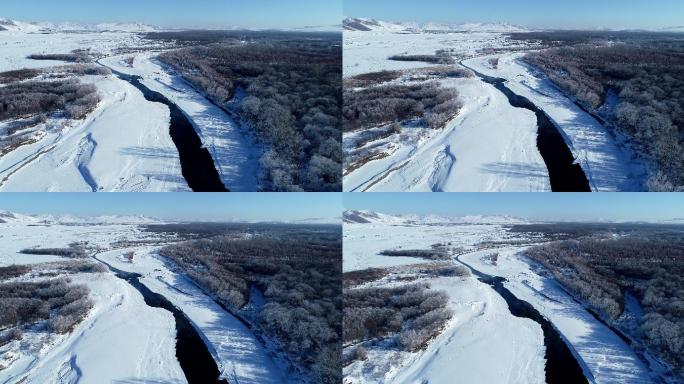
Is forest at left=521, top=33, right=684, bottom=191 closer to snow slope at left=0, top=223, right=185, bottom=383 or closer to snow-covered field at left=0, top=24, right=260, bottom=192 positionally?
snow-covered field at left=0, top=24, right=260, bottom=192

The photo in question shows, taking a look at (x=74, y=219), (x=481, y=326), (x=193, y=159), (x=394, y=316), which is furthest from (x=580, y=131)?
(x=74, y=219)

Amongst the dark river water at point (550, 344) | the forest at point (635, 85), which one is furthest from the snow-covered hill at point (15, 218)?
the forest at point (635, 85)

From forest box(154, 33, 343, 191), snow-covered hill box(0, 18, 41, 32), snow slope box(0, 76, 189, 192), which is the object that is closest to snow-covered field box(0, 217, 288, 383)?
snow slope box(0, 76, 189, 192)

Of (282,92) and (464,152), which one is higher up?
(282,92)

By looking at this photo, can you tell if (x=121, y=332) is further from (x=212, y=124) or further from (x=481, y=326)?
(x=481, y=326)

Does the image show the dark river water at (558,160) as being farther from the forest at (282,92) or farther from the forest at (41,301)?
the forest at (41,301)

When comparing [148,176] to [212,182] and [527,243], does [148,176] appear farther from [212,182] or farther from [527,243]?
[527,243]
